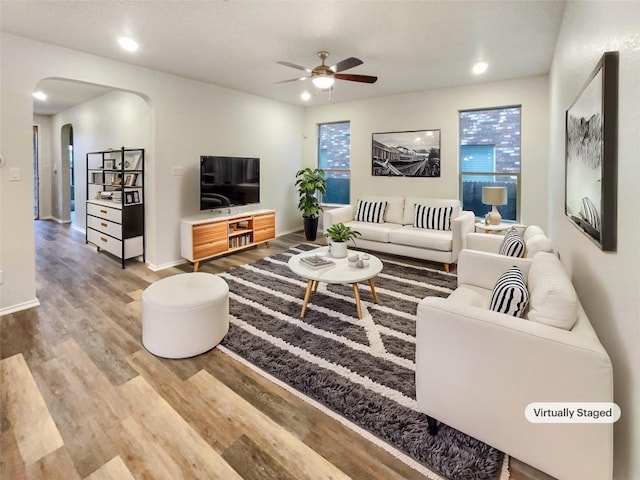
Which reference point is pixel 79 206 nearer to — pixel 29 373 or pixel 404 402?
pixel 29 373

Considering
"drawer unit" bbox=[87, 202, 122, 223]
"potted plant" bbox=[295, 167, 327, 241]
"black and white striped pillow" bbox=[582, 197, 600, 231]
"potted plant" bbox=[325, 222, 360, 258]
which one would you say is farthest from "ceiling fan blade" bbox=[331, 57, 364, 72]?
"drawer unit" bbox=[87, 202, 122, 223]

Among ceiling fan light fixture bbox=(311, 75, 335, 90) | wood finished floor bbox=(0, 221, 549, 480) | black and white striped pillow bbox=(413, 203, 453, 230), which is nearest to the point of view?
wood finished floor bbox=(0, 221, 549, 480)

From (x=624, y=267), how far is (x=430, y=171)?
438cm

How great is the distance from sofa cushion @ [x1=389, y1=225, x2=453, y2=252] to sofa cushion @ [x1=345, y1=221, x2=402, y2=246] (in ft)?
0.30

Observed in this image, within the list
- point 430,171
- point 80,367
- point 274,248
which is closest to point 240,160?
point 274,248

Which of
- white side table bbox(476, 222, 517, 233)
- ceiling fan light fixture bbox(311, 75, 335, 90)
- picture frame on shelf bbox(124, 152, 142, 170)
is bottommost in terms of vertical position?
white side table bbox(476, 222, 517, 233)

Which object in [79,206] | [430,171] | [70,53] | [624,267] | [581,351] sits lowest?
[581,351]

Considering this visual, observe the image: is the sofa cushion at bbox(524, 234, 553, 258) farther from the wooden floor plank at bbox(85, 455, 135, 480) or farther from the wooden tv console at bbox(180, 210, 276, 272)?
the wooden tv console at bbox(180, 210, 276, 272)

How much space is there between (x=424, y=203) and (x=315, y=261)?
268cm

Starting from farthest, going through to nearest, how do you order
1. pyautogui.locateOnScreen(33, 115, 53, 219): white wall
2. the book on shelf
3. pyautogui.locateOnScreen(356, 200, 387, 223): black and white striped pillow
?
pyautogui.locateOnScreen(33, 115, 53, 219): white wall < pyautogui.locateOnScreen(356, 200, 387, 223): black and white striped pillow < the book on shelf

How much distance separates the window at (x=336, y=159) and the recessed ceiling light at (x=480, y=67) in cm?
253

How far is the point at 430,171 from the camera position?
544cm

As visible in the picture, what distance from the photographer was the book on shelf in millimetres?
3131

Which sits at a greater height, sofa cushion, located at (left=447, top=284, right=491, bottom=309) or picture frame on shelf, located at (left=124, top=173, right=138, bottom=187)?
picture frame on shelf, located at (left=124, top=173, right=138, bottom=187)
